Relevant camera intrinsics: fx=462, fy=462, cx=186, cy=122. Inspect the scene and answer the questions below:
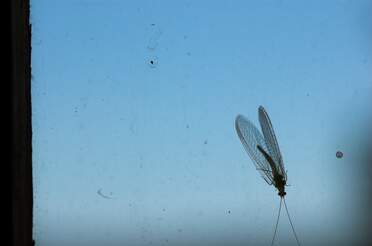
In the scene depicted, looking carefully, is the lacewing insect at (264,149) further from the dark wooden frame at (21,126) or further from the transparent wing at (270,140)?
the dark wooden frame at (21,126)

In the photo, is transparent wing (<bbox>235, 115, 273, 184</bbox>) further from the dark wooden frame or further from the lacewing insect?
the dark wooden frame

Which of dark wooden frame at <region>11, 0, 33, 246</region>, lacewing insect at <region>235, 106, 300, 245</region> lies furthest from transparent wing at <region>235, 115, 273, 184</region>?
dark wooden frame at <region>11, 0, 33, 246</region>

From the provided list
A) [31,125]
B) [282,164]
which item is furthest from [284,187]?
[31,125]

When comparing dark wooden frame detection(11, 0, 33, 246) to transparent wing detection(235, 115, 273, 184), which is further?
transparent wing detection(235, 115, 273, 184)

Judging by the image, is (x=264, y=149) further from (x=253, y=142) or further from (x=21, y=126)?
(x=21, y=126)

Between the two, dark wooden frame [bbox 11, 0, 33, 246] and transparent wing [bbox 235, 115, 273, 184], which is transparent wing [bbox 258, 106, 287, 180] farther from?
dark wooden frame [bbox 11, 0, 33, 246]

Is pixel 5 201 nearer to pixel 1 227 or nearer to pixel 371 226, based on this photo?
pixel 1 227

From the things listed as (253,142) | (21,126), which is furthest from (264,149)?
(21,126)

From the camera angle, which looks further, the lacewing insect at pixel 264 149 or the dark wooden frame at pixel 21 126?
the lacewing insect at pixel 264 149

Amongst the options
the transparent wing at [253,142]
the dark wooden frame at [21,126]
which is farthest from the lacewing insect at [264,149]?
→ the dark wooden frame at [21,126]
